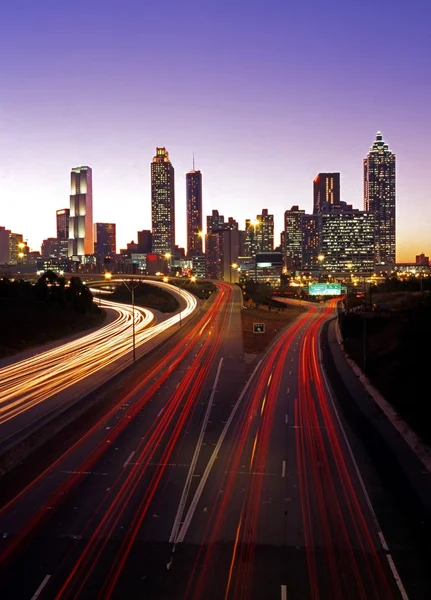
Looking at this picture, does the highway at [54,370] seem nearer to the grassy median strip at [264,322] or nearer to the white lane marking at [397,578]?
the grassy median strip at [264,322]

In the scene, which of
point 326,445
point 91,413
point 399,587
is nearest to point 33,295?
point 91,413

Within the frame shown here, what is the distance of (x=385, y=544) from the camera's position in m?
15.3

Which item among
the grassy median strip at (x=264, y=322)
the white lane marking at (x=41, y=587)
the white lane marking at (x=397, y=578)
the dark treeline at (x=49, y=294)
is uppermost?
the dark treeline at (x=49, y=294)

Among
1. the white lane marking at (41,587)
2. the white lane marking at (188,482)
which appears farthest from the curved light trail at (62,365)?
the white lane marking at (41,587)

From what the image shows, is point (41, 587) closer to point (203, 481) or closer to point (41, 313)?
point (203, 481)

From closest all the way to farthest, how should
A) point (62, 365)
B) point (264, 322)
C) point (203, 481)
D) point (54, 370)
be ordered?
1. point (203, 481)
2. point (54, 370)
3. point (62, 365)
4. point (264, 322)

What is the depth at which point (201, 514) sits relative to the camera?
56.1 feet

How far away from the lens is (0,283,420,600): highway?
1326cm

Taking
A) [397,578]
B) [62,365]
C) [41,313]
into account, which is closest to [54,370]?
[62,365]

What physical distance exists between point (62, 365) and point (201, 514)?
30706 millimetres

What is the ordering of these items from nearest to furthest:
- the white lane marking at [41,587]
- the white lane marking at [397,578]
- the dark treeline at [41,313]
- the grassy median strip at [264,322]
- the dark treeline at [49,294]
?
the white lane marking at [41,587] → the white lane marking at [397,578] → the grassy median strip at [264,322] → the dark treeline at [41,313] → the dark treeline at [49,294]

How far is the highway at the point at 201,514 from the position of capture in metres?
13.3

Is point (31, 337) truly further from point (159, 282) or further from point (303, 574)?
point (159, 282)

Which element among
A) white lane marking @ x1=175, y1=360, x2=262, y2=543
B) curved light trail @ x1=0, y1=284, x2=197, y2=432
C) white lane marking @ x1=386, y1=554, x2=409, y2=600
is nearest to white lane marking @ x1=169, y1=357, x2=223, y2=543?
white lane marking @ x1=175, y1=360, x2=262, y2=543
